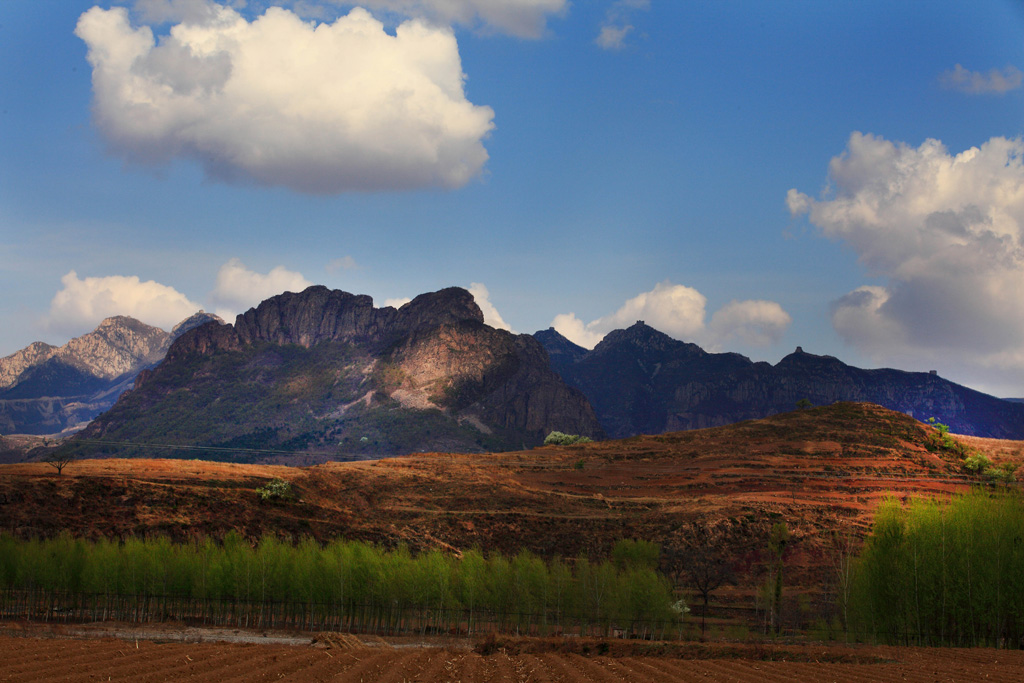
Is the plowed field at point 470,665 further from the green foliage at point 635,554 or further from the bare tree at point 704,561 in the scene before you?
the green foliage at point 635,554

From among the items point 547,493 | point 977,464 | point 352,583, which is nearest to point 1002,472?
point 977,464

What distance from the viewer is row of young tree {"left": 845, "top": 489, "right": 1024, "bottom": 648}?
5541 cm

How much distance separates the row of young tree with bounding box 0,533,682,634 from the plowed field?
24.6 m

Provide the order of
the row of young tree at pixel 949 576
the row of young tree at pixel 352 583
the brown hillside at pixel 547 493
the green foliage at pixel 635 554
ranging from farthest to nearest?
1. the brown hillside at pixel 547 493
2. the green foliage at pixel 635 554
3. the row of young tree at pixel 352 583
4. the row of young tree at pixel 949 576

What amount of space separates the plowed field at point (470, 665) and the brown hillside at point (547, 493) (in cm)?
4708

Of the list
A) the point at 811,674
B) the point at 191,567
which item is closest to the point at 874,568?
the point at 811,674

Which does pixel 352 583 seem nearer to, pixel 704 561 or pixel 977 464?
pixel 704 561

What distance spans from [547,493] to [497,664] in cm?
8359

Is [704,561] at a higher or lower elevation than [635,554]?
lower

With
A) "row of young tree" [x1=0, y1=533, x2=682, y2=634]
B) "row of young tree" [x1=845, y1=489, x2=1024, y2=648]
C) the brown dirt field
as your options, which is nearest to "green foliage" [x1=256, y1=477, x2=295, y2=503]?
"row of young tree" [x1=0, y1=533, x2=682, y2=634]

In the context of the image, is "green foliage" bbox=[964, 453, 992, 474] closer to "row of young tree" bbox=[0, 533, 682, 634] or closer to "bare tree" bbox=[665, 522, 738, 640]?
"bare tree" bbox=[665, 522, 738, 640]

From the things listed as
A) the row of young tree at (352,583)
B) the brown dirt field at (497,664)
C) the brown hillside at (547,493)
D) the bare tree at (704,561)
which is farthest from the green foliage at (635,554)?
the brown dirt field at (497,664)

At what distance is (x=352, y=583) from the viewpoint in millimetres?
75938

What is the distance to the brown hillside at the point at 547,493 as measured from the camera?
9100 centimetres
